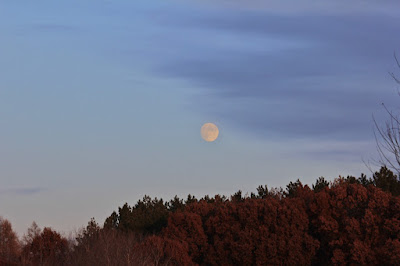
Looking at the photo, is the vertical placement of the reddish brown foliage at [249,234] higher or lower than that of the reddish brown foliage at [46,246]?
lower

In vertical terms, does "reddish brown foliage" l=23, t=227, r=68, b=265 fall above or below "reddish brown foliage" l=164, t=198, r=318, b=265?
above

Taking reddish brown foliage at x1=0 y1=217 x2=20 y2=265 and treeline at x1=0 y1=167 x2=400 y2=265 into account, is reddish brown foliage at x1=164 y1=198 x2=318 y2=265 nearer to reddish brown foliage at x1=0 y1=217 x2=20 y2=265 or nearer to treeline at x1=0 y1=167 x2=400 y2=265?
treeline at x1=0 y1=167 x2=400 y2=265

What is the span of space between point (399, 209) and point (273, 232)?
14.3ft

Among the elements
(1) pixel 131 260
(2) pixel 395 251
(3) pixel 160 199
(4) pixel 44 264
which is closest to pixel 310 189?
(2) pixel 395 251

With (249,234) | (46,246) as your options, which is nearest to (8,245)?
(46,246)

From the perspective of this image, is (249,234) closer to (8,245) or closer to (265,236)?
(265,236)

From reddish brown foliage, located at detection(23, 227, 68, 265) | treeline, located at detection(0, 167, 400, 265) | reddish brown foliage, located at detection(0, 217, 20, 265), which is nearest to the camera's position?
treeline, located at detection(0, 167, 400, 265)

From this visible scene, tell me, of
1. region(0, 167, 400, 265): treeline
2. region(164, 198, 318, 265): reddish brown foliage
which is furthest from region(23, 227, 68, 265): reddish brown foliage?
region(164, 198, 318, 265): reddish brown foliage

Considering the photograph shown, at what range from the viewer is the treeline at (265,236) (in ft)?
66.2

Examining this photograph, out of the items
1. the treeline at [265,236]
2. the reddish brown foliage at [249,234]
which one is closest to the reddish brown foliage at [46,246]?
the treeline at [265,236]

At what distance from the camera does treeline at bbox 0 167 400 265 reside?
66.2 ft

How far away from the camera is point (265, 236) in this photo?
21000 mm

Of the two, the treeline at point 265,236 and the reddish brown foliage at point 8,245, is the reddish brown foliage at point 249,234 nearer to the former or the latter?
the treeline at point 265,236

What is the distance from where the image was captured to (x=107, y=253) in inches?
701
